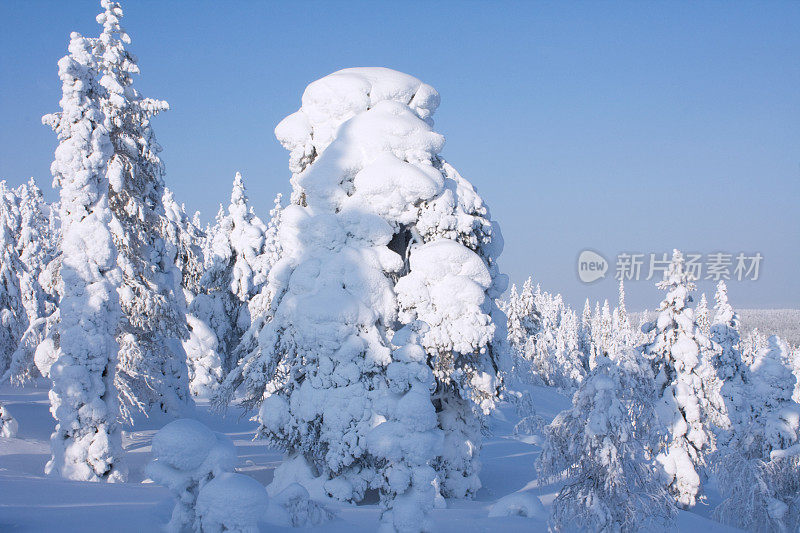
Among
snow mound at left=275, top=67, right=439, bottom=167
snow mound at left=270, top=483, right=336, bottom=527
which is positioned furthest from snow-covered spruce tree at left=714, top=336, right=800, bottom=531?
snow mound at left=270, top=483, right=336, bottom=527

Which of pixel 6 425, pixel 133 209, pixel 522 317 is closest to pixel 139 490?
pixel 133 209

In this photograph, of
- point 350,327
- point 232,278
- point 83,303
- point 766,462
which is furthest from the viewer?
point 232,278

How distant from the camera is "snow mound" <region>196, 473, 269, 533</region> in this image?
5996 mm

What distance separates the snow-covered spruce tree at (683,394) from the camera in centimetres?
1927

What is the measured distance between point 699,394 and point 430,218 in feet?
38.9

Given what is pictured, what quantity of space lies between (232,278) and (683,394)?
71.1ft

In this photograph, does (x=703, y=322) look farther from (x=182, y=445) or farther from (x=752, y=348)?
(x=752, y=348)

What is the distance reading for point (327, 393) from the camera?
44.3ft

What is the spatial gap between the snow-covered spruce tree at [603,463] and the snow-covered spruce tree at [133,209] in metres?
11.3

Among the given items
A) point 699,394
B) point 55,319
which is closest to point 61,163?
point 55,319

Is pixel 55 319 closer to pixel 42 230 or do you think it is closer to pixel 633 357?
pixel 633 357

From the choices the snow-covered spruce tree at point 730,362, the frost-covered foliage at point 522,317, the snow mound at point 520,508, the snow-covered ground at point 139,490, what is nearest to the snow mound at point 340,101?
the snow-covered ground at point 139,490

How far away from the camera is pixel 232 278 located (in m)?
30.8

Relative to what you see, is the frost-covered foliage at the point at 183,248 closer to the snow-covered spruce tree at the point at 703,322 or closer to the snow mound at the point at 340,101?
the snow mound at the point at 340,101
